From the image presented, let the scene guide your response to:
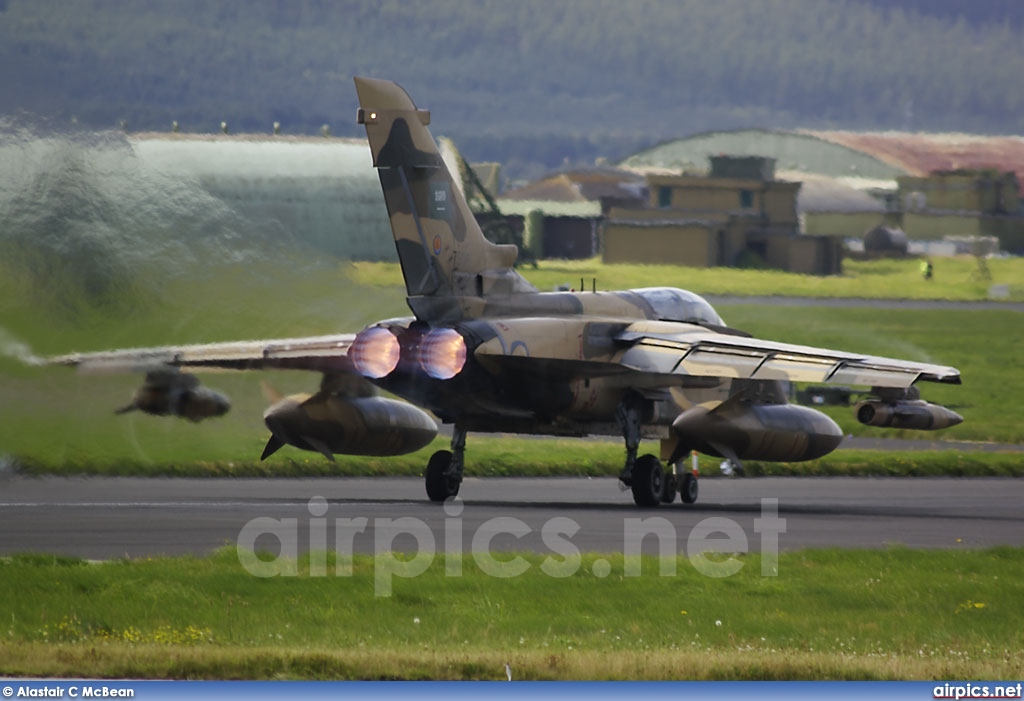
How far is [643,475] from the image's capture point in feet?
84.2

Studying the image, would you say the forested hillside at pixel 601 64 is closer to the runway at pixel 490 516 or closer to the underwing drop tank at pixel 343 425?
the underwing drop tank at pixel 343 425

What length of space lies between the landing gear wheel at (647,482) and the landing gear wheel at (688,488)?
0.61 meters

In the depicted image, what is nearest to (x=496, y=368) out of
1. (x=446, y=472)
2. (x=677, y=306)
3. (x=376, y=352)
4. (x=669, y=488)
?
(x=376, y=352)

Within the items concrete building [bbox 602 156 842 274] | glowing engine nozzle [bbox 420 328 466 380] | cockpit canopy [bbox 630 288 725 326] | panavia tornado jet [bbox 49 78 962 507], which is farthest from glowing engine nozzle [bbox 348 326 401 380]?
concrete building [bbox 602 156 842 274]

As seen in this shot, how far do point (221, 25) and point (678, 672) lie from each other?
37.5m

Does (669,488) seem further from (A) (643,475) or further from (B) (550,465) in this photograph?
(B) (550,465)

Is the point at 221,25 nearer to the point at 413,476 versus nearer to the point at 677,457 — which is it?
the point at 413,476

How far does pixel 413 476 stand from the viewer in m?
31.1

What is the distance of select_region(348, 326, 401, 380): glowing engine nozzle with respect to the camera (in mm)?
23812

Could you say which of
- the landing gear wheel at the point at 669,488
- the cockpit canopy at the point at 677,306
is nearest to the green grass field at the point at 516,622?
the landing gear wheel at the point at 669,488

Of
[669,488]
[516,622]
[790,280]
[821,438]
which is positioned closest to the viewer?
[516,622]

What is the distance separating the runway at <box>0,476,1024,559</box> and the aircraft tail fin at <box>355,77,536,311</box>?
3306mm

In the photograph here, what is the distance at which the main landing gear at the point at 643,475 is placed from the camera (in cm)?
2567

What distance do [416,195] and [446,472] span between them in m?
4.15
